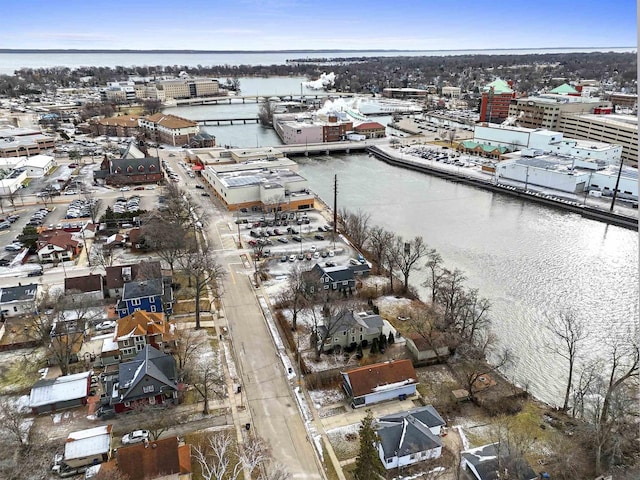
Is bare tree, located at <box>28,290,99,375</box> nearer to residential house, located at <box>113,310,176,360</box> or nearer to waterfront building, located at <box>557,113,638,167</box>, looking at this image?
residential house, located at <box>113,310,176,360</box>

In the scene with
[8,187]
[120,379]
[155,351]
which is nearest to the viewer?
[120,379]

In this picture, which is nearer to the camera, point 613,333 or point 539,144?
point 613,333

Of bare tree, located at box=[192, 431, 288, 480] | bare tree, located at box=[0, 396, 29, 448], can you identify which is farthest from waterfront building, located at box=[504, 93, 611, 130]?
bare tree, located at box=[0, 396, 29, 448]

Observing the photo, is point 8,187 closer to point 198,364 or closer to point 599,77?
point 198,364

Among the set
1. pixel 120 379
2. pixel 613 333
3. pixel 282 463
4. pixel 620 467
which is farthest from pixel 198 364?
pixel 613 333

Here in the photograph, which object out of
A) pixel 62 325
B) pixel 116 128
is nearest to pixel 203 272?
pixel 62 325

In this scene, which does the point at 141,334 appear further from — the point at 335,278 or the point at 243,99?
the point at 243,99

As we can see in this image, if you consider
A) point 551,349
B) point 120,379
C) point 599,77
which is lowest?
point 551,349
